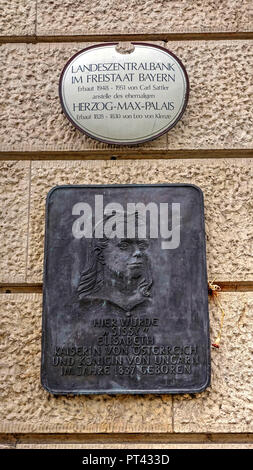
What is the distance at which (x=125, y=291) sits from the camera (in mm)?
2682

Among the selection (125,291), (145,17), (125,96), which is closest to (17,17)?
(145,17)

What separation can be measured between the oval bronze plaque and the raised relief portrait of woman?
58 cm

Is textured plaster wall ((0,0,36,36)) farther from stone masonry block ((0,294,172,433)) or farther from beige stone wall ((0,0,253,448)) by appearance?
stone masonry block ((0,294,172,433))

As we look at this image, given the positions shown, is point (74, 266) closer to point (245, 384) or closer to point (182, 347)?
point (182, 347)

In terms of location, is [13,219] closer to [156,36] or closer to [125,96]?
[125,96]

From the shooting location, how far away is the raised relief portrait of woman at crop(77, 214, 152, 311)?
268cm

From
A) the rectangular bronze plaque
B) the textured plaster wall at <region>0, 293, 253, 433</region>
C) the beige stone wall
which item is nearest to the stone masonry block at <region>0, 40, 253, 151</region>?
the beige stone wall

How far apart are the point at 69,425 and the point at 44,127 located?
5.57 feet

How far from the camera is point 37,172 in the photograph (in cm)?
294

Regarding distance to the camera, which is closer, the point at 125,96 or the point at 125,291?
the point at 125,291

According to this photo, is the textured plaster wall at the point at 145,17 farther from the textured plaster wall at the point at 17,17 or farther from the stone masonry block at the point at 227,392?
the stone masonry block at the point at 227,392

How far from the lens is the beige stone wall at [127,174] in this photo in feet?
8.63

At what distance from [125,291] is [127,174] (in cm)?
69

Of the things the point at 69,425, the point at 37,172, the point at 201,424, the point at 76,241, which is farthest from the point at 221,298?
the point at 37,172
